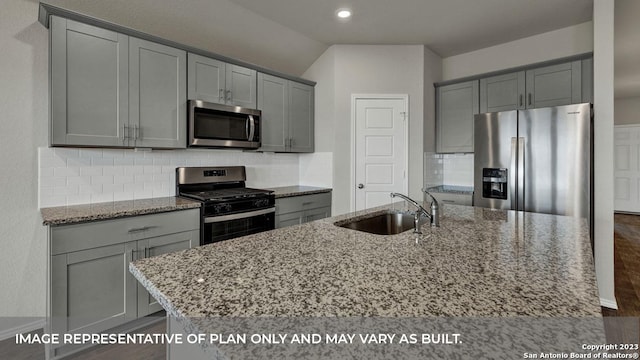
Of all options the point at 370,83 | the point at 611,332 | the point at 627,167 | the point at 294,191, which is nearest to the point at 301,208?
the point at 294,191

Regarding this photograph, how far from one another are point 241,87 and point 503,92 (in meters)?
2.88

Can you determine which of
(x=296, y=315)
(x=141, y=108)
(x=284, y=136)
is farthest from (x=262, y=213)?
(x=296, y=315)

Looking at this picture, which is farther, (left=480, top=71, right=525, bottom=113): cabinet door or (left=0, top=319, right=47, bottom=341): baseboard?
(left=480, top=71, right=525, bottom=113): cabinet door

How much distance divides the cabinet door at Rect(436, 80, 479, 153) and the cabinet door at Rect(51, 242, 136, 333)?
3557mm

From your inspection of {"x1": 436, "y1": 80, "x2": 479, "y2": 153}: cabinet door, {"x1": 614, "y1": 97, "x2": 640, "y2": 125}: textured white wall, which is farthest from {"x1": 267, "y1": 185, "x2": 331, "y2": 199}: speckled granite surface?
{"x1": 614, "y1": 97, "x2": 640, "y2": 125}: textured white wall

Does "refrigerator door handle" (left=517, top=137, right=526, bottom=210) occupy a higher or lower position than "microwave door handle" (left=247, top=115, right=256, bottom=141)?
lower

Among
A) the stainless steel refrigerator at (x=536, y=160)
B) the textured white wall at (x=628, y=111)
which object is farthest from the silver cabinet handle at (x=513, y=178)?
the textured white wall at (x=628, y=111)

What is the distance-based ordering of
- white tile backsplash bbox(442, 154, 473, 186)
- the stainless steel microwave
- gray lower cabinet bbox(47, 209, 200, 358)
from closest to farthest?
gray lower cabinet bbox(47, 209, 200, 358)
the stainless steel microwave
white tile backsplash bbox(442, 154, 473, 186)

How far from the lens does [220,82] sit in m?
3.07

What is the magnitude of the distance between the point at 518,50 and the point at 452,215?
290 centimetres

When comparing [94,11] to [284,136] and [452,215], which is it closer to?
[284,136]

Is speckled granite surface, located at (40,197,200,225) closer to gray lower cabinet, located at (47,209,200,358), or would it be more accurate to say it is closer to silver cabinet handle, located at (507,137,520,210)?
gray lower cabinet, located at (47,209,200,358)

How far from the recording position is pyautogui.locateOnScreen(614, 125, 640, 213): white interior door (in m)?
6.65

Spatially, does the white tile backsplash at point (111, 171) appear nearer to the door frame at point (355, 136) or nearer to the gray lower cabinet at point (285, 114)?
the gray lower cabinet at point (285, 114)
